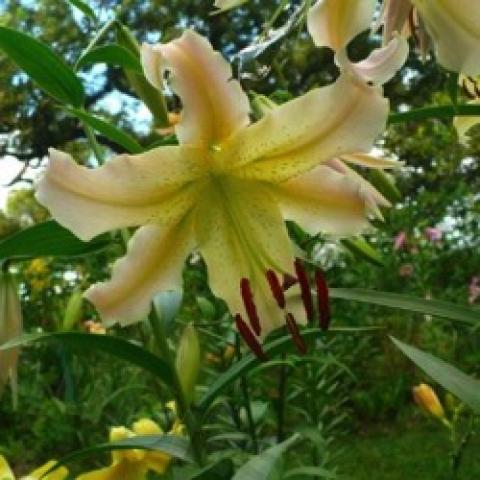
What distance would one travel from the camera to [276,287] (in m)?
0.60

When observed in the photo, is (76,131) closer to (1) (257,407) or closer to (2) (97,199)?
(1) (257,407)

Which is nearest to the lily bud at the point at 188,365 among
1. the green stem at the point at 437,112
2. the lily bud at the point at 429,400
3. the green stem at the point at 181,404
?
the green stem at the point at 181,404

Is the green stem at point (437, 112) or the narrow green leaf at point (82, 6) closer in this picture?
the green stem at point (437, 112)

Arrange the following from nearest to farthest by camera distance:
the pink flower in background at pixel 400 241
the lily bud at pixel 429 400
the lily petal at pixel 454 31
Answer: the lily petal at pixel 454 31, the lily bud at pixel 429 400, the pink flower in background at pixel 400 241

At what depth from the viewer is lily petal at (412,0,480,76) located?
48cm

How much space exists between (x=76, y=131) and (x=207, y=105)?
8.19m

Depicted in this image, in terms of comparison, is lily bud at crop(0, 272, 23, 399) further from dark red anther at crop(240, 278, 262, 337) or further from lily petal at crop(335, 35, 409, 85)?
lily petal at crop(335, 35, 409, 85)

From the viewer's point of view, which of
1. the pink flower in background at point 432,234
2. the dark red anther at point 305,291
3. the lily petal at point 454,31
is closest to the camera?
the lily petal at point 454,31

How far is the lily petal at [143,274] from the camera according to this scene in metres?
0.60

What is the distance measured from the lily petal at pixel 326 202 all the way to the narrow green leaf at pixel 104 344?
0.43 feet

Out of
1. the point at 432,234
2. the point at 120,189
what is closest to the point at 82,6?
the point at 120,189

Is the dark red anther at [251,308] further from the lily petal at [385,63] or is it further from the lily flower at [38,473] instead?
the lily flower at [38,473]

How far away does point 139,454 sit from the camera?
2.85ft

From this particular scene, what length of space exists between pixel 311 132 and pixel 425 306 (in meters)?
0.12
